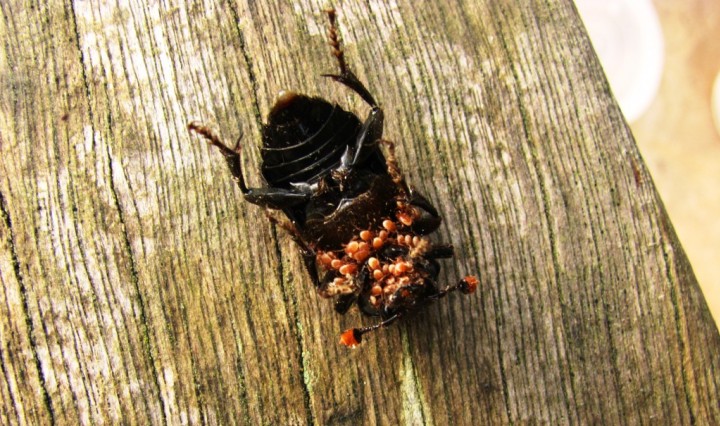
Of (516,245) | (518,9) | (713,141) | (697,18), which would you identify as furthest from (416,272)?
(697,18)

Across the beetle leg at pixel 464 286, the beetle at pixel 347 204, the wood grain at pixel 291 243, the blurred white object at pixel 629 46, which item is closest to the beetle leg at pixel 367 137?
the beetle at pixel 347 204

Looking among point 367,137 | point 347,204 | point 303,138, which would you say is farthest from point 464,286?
point 303,138

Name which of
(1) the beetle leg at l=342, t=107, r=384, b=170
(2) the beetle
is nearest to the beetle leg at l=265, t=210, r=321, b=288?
(2) the beetle

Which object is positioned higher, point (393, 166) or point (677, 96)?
point (677, 96)

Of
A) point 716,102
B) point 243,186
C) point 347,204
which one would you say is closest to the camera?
point 243,186

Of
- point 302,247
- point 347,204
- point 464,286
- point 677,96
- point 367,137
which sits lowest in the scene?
point 464,286

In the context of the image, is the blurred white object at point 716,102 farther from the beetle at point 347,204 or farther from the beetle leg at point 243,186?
the beetle leg at point 243,186

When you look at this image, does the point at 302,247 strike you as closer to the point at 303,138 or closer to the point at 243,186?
the point at 243,186
